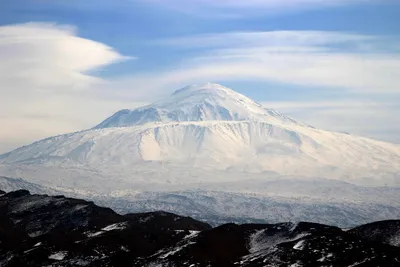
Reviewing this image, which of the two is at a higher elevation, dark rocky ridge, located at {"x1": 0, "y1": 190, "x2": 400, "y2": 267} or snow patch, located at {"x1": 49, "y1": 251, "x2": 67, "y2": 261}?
snow patch, located at {"x1": 49, "y1": 251, "x2": 67, "y2": 261}

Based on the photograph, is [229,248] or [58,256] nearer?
[58,256]

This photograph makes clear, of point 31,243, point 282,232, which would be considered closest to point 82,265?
point 31,243

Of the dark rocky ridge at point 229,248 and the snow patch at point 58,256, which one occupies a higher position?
the snow patch at point 58,256

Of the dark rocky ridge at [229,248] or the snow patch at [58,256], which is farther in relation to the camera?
the snow patch at [58,256]

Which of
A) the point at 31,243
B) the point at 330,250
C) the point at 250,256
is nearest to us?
the point at 330,250

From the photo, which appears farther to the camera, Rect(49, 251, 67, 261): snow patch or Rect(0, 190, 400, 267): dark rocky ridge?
Rect(49, 251, 67, 261): snow patch

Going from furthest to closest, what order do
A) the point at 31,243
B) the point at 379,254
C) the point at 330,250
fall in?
the point at 31,243, the point at 330,250, the point at 379,254

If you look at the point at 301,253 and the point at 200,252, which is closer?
the point at 301,253

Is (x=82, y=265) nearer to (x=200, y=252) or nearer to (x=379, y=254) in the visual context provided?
(x=200, y=252)

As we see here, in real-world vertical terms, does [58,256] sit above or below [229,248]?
above

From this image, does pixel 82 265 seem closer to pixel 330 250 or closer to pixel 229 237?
pixel 229 237
